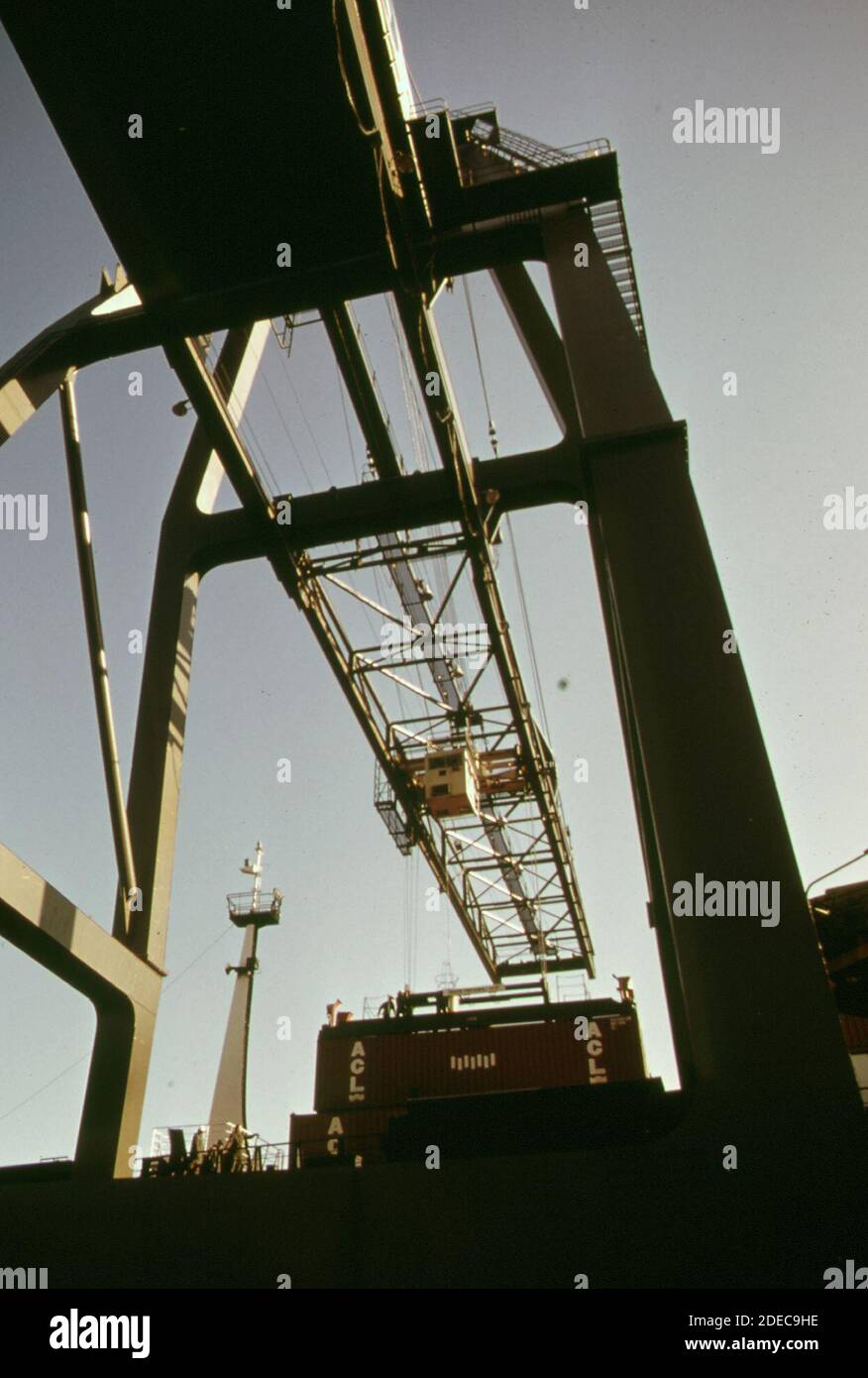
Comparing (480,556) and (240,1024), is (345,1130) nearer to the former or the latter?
(480,556)

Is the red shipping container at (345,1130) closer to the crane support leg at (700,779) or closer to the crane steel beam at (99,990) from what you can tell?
the crane steel beam at (99,990)

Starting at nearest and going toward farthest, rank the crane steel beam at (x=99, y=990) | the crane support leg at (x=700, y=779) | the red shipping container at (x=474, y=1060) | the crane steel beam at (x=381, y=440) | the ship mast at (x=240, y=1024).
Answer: the crane support leg at (x=700, y=779), the crane steel beam at (x=99, y=990), the crane steel beam at (x=381, y=440), the red shipping container at (x=474, y=1060), the ship mast at (x=240, y=1024)

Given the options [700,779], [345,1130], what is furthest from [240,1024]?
[700,779]

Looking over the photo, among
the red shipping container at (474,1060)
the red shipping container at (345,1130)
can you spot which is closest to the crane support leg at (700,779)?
the red shipping container at (474,1060)

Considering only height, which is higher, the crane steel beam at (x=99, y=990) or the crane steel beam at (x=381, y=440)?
the crane steel beam at (x=381, y=440)

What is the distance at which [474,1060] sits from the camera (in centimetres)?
1224

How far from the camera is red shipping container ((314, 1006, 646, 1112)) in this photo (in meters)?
12.0

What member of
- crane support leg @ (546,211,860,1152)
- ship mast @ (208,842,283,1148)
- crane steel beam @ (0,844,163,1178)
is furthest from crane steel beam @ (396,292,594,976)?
ship mast @ (208,842,283,1148)

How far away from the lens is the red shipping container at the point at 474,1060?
12.0m

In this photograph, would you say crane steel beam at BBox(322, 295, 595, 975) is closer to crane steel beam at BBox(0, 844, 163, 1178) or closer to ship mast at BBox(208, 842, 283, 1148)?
crane steel beam at BBox(0, 844, 163, 1178)

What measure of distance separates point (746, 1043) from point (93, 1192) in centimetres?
543

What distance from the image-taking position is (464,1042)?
12430mm
